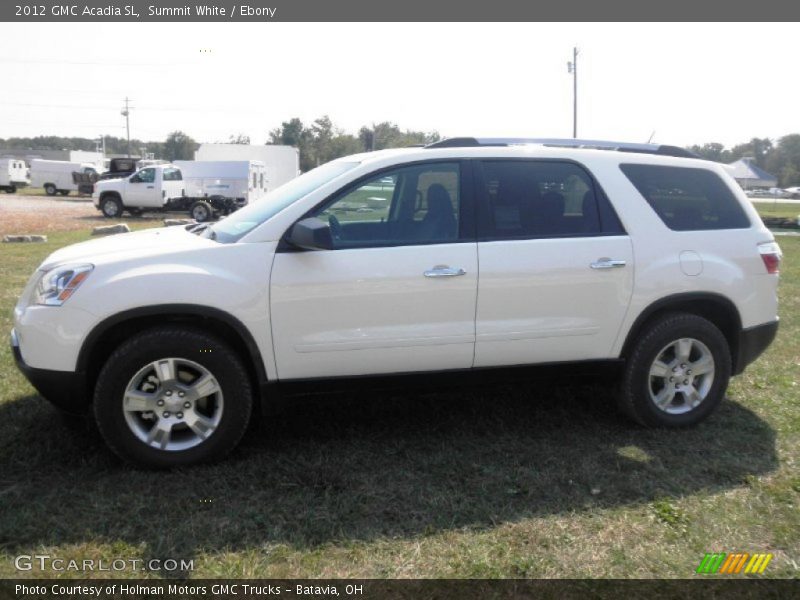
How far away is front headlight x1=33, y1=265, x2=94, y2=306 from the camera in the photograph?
12.1 ft

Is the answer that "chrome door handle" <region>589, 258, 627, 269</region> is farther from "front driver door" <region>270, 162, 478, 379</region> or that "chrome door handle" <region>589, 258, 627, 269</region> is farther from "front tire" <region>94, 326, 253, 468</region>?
"front tire" <region>94, 326, 253, 468</region>

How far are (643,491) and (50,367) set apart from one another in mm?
3229

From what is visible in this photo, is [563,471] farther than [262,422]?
No

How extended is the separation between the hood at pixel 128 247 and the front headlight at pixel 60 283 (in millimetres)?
78

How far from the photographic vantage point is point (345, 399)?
4.09 meters

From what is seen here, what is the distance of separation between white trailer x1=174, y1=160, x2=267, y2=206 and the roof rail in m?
22.8

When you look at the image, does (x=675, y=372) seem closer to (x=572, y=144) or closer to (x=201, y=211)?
(x=572, y=144)

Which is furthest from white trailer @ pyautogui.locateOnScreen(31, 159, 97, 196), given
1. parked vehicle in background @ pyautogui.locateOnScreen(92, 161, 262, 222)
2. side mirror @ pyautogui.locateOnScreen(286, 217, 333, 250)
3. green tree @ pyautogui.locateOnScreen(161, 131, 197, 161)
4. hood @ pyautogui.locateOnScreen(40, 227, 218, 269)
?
green tree @ pyautogui.locateOnScreen(161, 131, 197, 161)

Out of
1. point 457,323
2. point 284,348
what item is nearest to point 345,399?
point 284,348

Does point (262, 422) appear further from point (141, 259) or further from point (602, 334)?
point (602, 334)

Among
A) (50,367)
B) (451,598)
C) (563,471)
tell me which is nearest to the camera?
(451,598)

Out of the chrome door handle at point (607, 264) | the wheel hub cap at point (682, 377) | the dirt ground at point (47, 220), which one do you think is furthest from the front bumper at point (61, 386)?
the dirt ground at point (47, 220)

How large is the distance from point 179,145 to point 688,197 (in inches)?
4118

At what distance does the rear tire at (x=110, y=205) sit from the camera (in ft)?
84.9
